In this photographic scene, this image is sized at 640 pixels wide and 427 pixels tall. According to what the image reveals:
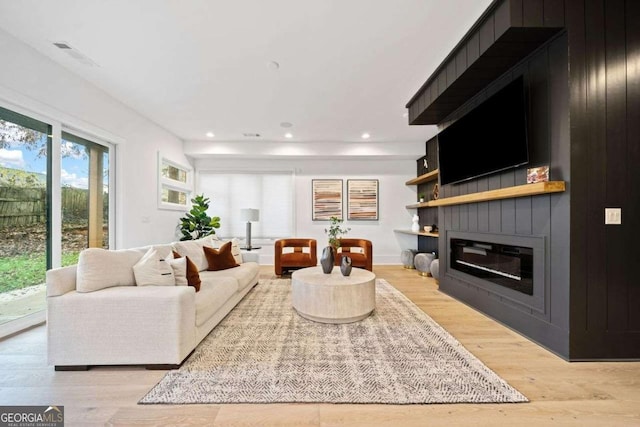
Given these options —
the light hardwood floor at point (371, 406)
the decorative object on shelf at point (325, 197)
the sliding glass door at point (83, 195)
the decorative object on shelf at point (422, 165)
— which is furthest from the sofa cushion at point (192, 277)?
the decorative object on shelf at point (422, 165)

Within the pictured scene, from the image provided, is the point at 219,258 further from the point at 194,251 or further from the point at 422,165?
the point at 422,165

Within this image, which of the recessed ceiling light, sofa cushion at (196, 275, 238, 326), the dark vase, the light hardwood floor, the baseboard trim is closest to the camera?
the light hardwood floor

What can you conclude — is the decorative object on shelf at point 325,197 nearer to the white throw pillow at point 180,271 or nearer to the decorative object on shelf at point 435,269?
the decorative object on shelf at point 435,269

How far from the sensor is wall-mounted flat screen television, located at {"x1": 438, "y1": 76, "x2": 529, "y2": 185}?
2299 millimetres

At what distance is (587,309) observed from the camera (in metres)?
1.92

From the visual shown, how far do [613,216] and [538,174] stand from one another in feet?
1.85

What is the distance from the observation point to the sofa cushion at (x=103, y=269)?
1896 millimetres

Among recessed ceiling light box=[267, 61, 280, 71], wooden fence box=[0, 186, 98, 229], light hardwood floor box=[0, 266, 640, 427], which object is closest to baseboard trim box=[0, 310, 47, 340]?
light hardwood floor box=[0, 266, 640, 427]

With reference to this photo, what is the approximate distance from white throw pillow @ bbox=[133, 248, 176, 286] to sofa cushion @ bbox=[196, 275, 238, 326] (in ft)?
0.97

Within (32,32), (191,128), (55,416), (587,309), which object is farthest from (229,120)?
(587,309)

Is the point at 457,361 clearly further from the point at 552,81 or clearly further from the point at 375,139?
the point at 375,139

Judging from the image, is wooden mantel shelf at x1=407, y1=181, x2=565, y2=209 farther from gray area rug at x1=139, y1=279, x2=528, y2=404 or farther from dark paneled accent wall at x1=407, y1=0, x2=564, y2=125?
gray area rug at x1=139, y1=279, x2=528, y2=404

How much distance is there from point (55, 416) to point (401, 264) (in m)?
5.76
